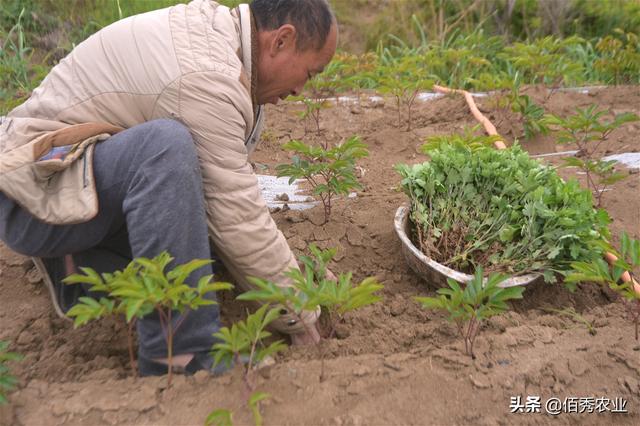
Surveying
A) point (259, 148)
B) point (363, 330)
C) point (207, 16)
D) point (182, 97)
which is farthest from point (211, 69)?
point (259, 148)

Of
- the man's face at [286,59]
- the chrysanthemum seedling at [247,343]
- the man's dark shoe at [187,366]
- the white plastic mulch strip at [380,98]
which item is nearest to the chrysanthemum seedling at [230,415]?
the chrysanthemum seedling at [247,343]

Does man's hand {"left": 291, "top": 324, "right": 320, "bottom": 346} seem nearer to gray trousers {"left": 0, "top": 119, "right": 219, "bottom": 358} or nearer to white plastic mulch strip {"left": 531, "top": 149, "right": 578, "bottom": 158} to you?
gray trousers {"left": 0, "top": 119, "right": 219, "bottom": 358}

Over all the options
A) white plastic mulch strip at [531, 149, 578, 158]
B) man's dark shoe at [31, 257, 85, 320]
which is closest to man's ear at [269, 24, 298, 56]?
man's dark shoe at [31, 257, 85, 320]

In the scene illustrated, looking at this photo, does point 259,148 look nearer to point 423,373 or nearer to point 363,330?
point 363,330

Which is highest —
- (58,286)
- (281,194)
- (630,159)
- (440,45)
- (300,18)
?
(300,18)

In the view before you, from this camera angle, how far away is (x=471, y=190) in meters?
2.45

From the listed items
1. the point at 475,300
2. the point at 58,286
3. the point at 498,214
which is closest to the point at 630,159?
the point at 498,214

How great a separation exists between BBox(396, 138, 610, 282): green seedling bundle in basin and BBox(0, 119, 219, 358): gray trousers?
0.99m

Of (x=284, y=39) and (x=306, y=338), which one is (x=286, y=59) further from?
(x=306, y=338)

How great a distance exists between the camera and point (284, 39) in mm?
1988

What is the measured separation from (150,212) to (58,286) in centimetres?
68

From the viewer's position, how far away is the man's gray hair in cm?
196

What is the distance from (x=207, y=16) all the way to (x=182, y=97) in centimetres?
32

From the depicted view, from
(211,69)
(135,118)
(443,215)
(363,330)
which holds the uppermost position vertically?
(211,69)
